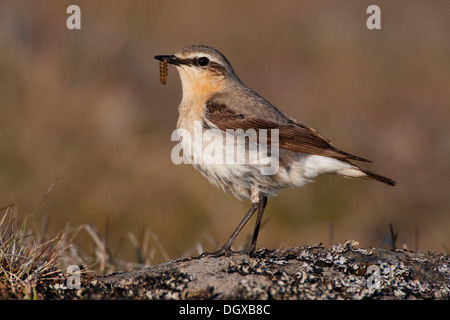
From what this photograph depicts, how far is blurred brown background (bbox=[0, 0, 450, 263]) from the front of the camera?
460 inches

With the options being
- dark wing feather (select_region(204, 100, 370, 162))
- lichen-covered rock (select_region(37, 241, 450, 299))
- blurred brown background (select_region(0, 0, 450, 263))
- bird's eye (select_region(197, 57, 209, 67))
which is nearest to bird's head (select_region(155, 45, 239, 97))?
bird's eye (select_region(197, 57, 209, 67))

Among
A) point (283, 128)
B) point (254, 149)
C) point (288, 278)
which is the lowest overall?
point (288, 278)

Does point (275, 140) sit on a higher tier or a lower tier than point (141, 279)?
higher

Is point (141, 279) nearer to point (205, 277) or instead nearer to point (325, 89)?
point (205, 277)

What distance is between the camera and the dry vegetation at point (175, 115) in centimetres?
1156

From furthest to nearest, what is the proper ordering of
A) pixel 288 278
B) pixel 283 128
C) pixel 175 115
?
pixel 175 115
pixel 283 128
pixel 288 278

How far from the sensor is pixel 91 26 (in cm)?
1612

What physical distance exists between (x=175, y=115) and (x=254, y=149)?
7597 mm

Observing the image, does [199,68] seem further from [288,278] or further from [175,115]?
[175,115]

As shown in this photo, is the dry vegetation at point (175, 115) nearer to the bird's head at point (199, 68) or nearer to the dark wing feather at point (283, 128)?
the dark wing feather at point (283, 128)

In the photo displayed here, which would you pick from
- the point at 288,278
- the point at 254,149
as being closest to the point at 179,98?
the point at 254,149

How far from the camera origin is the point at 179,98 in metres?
15.1

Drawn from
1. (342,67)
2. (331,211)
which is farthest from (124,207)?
(342,67)
